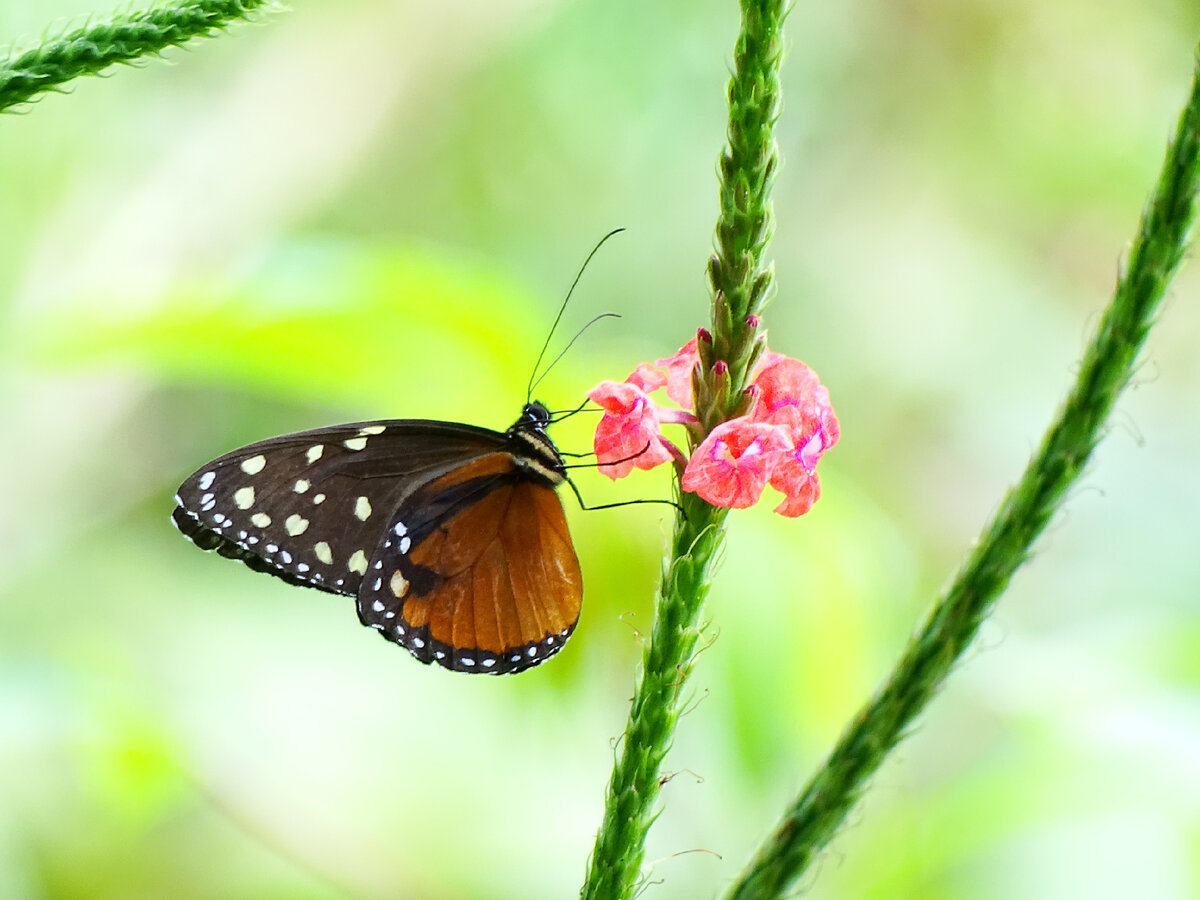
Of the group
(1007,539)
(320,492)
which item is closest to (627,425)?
(1007,539)

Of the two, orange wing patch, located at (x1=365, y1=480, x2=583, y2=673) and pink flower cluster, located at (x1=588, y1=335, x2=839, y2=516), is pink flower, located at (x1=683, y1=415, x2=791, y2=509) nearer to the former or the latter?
pink flower cluster, located at (x1=588, y1=335, x2=839, y2=516)

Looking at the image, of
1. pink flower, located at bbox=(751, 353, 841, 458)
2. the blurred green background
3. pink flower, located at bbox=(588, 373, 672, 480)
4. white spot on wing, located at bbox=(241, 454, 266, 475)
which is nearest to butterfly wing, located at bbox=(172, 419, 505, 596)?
white spot on wing, located at bbox=(241, 454, 266, 475)

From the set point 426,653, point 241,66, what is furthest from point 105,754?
point 241,66

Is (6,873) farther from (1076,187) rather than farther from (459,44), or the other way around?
(1076,187)

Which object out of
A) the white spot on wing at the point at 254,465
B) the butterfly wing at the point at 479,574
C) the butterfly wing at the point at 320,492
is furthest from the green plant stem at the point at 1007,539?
the white spot on wing at the point at 254,465

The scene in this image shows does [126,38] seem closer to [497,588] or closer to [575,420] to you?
[497,588]
